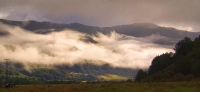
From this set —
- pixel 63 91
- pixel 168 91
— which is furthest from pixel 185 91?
pixel 63 91

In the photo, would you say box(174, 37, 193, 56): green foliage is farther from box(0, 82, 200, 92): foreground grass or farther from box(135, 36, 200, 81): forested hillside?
box(0, 82, 200, 92): foreground grass

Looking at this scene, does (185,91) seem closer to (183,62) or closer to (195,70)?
(195,70)

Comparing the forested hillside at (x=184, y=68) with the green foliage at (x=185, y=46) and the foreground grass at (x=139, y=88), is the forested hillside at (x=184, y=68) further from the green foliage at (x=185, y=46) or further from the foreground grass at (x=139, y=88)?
the foreground grass at (x=139, y=88)

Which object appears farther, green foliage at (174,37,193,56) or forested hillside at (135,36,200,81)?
green foliage at (174,37,193,56)

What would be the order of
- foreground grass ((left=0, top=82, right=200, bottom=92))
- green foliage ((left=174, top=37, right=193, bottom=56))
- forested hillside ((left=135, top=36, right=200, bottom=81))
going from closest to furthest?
foreground grass ((left=0, top=82, right=200, bottom=92)) < forested hillside ((left=135, top=36, right=200, bottom=81)) < green foliage ((left=174, top=37, right=193, bottom=56))

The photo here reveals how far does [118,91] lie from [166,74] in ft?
187

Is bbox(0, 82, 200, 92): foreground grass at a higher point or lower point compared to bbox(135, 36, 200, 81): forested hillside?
lower

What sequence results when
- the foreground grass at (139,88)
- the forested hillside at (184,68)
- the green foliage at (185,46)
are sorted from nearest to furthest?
the foreground grass at (139,88) → the forested hillside at (184,68) → the green foliage at (185,46)

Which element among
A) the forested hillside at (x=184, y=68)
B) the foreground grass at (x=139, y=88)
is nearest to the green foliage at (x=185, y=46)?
the forested hillside at (x=184, y=68)

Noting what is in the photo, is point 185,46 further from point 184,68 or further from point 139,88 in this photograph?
point 139,88

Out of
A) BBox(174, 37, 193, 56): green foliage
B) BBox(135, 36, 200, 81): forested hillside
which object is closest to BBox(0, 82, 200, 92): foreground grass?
BBox(135, 36, 200, 81): forested hillside

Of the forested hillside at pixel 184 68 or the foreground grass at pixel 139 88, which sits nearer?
the foreground grass at pixel 139 88

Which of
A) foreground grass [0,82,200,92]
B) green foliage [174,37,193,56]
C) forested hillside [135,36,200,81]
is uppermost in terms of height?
green foliage [174,37,193,56]

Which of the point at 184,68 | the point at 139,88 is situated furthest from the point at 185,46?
the point at 139,88
